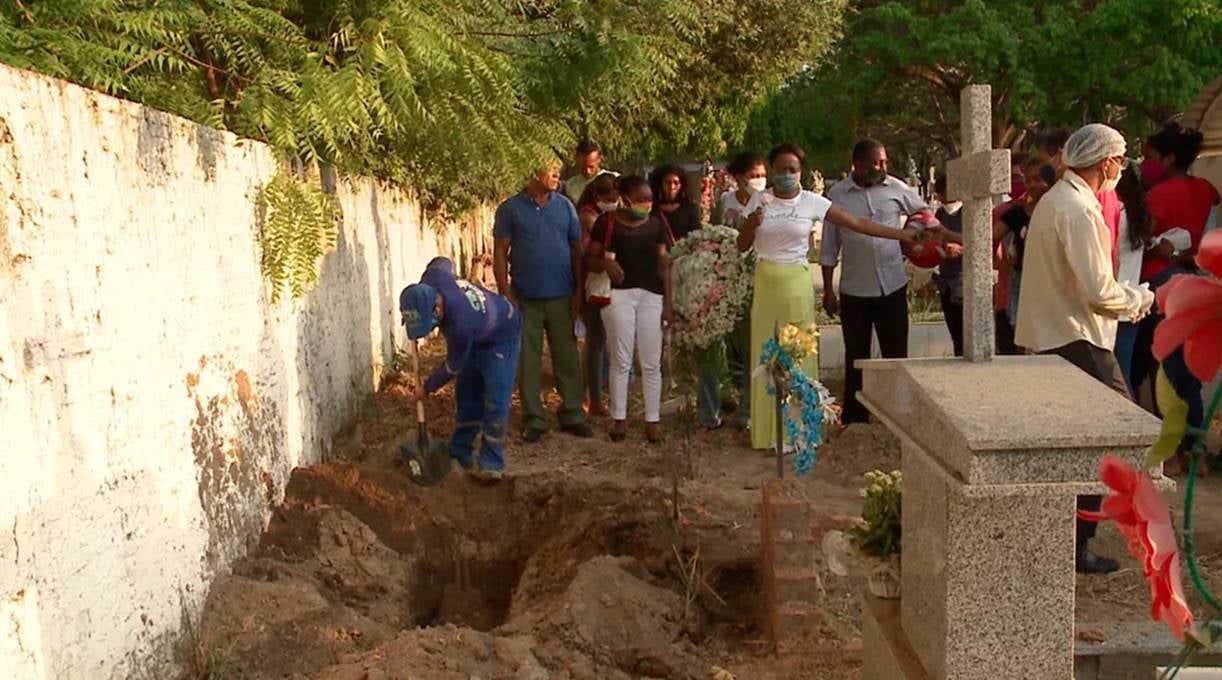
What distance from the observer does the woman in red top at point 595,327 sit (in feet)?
25.8

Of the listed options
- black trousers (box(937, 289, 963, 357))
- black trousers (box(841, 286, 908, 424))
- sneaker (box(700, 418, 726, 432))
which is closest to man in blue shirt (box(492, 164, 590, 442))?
sneaker (box(700, 418, 726, 432))

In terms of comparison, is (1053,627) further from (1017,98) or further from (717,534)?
(1017,98)

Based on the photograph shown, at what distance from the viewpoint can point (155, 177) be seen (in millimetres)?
3980

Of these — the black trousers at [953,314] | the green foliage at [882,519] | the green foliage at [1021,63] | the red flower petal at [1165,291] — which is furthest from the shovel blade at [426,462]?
the green foliage at [1021,63]

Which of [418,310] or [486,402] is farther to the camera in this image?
[486,402]

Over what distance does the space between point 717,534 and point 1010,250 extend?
2591 millimetres

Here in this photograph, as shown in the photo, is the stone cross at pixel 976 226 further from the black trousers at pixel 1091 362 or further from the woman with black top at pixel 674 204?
the woman with black top at pixel 674 204

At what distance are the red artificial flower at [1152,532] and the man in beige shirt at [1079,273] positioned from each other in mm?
3014

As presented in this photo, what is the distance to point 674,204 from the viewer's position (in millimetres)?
7441

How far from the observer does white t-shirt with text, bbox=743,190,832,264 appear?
624 cm

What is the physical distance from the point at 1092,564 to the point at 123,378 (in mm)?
4020

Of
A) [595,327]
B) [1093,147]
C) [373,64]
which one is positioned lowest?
[595,327]

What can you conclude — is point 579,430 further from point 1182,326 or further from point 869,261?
point 1182,326

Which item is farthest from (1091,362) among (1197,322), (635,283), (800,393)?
(1197,322)
